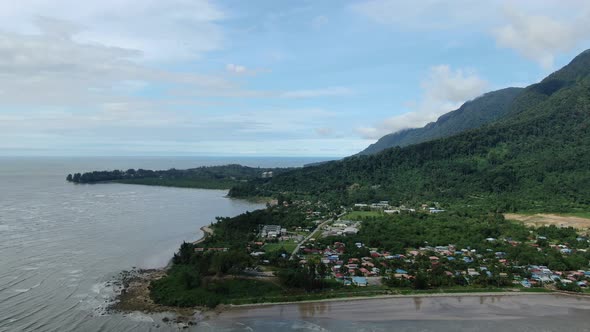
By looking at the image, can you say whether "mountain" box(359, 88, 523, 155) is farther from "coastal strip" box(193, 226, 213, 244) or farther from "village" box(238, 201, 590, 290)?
"coastal strip" box(193, 226, 213, 244)

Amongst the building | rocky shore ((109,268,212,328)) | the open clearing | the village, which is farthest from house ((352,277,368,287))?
the open clearing

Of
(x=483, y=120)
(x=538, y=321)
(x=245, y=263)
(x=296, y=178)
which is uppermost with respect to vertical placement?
(x=483, y=120)

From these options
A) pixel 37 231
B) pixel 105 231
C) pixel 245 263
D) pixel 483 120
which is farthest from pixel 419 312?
pixel 483 120

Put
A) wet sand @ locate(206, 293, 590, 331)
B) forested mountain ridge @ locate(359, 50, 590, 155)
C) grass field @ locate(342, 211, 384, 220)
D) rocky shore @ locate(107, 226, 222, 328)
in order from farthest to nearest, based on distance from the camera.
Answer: forested mountain ridge @ locate(359, 50, 590, 155), grass field @ locate(342, 211, 384, 220), rocky shore @ locate(107, 226, 222, 328), wet sand @ locate(206, 293, 590, 331)

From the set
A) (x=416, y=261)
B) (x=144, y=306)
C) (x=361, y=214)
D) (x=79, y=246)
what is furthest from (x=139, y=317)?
(x=361, y=214)

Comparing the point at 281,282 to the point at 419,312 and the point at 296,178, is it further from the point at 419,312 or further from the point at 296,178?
the point at 296,178

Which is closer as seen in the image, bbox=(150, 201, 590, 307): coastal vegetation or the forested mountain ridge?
bbox=(150, 201, 590, 307): coastal vegetation

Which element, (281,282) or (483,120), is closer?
(281,282)

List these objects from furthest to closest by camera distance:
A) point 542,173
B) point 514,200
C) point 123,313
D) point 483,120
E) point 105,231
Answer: point 483,120 → point 542,173 → point 514,200 → point 105,231 → point 123,313

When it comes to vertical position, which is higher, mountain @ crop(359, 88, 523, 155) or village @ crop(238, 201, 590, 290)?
mountain @ crop(359, 88, 523, 155)
